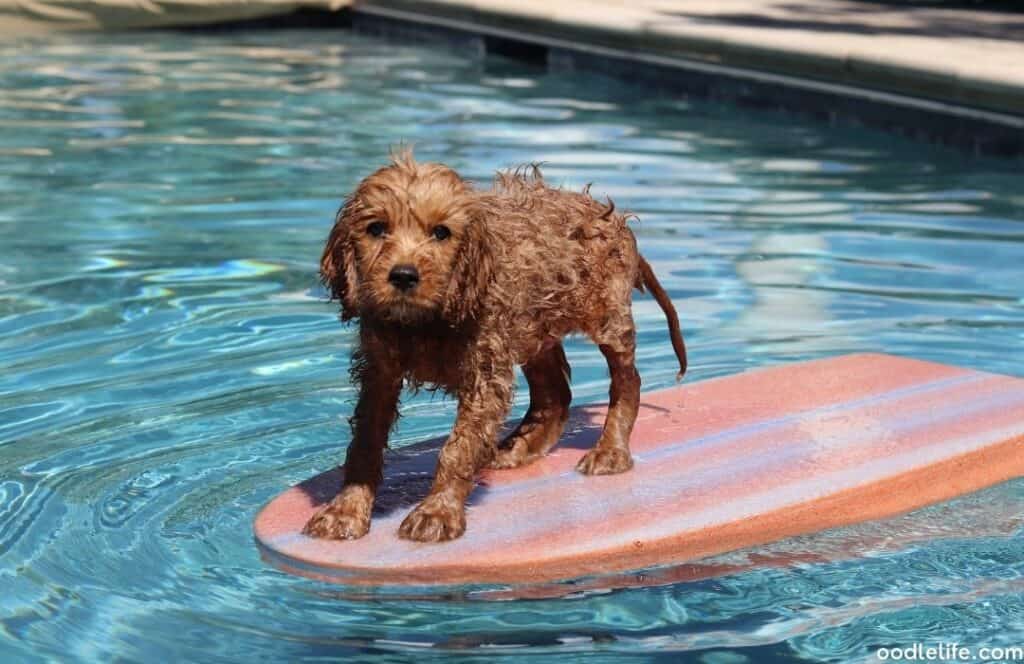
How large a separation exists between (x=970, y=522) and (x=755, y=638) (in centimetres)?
125

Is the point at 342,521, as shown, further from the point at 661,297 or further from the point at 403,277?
the point at 661,297

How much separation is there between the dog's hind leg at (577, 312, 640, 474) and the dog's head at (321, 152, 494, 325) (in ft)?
→ 3.12

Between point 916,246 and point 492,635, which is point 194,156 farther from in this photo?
point 492,635

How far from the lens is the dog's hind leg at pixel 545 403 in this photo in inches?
230

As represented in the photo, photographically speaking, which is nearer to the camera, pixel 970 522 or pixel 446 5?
pixel 970 522

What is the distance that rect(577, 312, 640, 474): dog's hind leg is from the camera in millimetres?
5594

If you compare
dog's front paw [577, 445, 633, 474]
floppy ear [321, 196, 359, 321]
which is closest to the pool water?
dog's front paw [577, 445, 633, 474]

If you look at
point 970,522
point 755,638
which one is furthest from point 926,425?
point 755,638

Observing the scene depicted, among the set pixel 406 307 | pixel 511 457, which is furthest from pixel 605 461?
pixel 406 307

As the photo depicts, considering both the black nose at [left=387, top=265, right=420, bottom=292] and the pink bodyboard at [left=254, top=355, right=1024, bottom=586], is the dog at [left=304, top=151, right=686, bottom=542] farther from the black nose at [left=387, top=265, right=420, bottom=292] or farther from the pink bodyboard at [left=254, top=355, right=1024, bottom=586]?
the pink bodyboard at [left=254, top=355, right=1024, bottom=586]

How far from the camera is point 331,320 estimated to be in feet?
26.6

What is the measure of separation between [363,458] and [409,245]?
31.6 inches

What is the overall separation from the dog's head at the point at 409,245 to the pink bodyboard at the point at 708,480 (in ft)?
2.38

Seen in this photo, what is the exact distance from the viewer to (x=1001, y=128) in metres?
11.8
